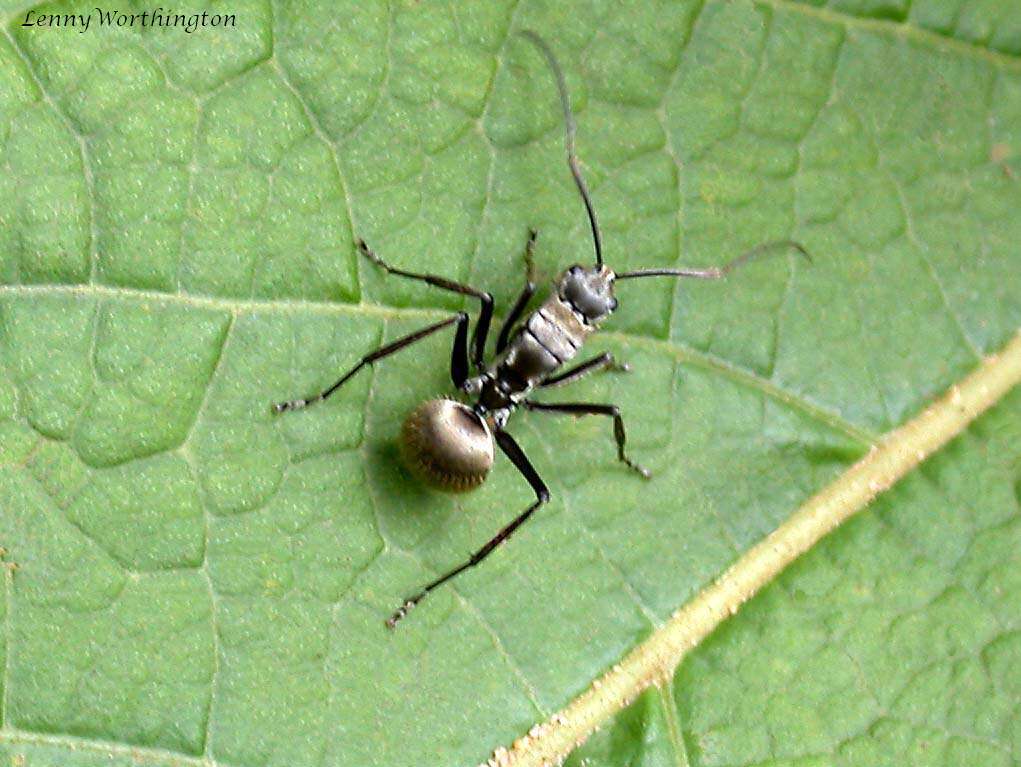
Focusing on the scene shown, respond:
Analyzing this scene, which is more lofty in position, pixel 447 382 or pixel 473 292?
pixel 473 292

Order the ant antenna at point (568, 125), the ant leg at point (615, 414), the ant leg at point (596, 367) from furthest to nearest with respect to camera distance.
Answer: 1. the ant leg at point (596, 367)
2. the ant leg at point (615, 414)
3. the ant antenna at point (568, 125)

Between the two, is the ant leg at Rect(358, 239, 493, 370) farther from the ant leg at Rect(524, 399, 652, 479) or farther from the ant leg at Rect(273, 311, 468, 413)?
the ant leg at Rect(524, 399, 652, 479)

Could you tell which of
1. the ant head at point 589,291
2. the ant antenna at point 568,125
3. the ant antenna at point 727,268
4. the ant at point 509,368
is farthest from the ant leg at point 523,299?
the ant antenna at point 727,268

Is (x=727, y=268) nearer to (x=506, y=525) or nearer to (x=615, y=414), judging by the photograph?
(x=615, y=414)

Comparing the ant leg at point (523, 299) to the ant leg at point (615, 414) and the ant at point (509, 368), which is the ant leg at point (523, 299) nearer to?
the ant at point (509, 368)

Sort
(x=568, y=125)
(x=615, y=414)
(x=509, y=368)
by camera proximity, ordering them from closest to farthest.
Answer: (x=568, y=125) < (x=615, y=414) < (x=509, y=368)

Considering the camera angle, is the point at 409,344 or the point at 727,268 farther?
the point at 727,268

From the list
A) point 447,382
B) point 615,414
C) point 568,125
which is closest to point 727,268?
point 615,414
